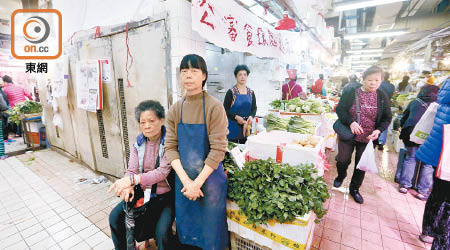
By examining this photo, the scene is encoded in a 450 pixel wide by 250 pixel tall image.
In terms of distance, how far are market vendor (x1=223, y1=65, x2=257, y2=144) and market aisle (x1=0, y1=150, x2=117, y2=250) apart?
2.82m

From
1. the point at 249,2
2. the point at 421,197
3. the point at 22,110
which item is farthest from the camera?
the point at 22,110

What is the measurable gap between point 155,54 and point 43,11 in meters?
4.17

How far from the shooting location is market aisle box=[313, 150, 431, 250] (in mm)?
2895

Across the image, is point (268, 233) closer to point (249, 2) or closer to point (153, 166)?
point (153, 166)

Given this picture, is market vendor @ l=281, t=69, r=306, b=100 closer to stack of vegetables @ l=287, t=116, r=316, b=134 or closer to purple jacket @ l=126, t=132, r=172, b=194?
stack of vegetables @ l=287, t=116, r=316, b=134

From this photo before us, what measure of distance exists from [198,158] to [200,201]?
0.47 metres

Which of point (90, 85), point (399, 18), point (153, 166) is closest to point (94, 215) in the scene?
point (153, 166)

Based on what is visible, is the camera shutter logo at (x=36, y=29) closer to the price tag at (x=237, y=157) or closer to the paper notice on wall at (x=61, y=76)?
the paper notice on wall at (x=61, y=76)

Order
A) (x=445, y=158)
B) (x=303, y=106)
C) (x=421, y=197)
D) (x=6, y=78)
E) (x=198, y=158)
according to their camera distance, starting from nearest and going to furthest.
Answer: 1. (x=198, y=158)
2. (x=445, y=158)
3. (x=421, y=197)
4. (x=303, y=106)
5. (x=6, y=78)

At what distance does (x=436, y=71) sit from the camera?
861cm

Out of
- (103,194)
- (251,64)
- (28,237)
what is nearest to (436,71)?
(251,64)

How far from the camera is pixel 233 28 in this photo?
351cm

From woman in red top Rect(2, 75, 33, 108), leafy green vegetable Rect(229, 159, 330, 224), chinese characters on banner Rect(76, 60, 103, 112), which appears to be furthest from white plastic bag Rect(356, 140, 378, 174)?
woman in red top Rect(2, 75, 33, 108)

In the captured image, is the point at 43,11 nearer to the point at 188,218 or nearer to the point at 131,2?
the point at 131,2
